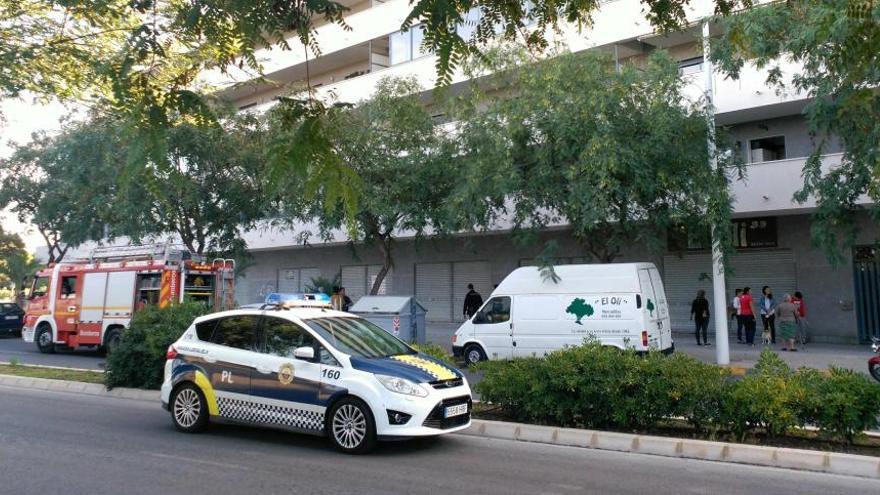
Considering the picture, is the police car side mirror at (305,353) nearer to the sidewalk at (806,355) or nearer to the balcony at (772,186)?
the sidewalk at (806,355)

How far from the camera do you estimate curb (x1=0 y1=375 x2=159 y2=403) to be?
11.7 m

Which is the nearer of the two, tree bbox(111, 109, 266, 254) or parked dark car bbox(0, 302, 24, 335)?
tree bbox(111, 109, 266, 254)

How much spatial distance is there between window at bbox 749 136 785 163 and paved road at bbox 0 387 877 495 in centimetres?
1607

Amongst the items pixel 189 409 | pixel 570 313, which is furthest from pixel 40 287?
pixel 570 313

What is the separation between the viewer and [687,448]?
7688 millimetres

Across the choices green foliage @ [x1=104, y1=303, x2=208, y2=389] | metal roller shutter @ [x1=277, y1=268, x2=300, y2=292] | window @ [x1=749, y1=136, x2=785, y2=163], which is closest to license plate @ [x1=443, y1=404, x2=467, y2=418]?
green foliage @ [x1=104, y1=303, x2=208, y2=389]

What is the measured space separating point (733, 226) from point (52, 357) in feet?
65.2

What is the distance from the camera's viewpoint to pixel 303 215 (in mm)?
20844

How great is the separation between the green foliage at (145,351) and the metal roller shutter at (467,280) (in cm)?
1641

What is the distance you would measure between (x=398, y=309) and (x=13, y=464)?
1041 centimetres

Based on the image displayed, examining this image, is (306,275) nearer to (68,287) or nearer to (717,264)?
(68,287)

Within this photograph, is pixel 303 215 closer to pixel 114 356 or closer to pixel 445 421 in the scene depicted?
pixel 114 356

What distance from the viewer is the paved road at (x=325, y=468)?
21.0ft

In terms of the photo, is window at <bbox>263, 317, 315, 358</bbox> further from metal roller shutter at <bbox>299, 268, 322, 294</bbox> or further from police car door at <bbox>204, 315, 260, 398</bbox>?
metal roller shutter at <bbox>299, 268, 322, 294</bbox>
